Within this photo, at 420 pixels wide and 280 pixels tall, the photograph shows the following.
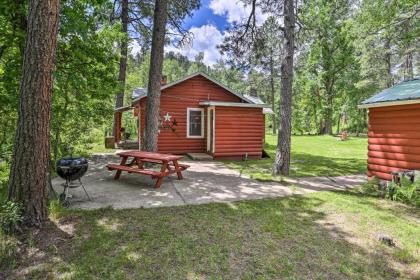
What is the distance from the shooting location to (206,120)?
40.4 feet

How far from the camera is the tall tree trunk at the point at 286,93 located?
722 cm

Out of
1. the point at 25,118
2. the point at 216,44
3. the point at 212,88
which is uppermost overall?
the point at 216,44

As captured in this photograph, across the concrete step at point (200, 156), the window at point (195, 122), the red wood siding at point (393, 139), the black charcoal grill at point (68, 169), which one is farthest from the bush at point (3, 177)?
the red wood siding at point (393, 139)

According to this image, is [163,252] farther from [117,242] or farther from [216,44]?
[216,44]

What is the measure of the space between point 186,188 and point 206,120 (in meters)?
6.69

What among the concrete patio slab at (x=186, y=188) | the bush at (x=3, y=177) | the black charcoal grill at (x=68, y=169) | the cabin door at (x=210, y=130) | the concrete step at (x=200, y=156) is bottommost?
the concrete patio slab at (x=186, y=188)

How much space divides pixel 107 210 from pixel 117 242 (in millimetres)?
1165

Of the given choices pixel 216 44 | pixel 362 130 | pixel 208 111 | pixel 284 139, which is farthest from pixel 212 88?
pixel 362 130

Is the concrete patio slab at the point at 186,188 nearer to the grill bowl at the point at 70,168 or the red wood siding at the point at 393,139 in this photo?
the grill bowl at the point at 70,168

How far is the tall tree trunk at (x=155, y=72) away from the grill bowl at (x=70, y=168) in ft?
12.3

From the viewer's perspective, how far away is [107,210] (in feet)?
14.0

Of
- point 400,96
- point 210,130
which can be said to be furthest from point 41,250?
point 210,130

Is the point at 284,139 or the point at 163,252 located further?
the point at 284,139

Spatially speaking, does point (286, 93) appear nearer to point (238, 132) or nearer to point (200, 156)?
point (238, 132)
